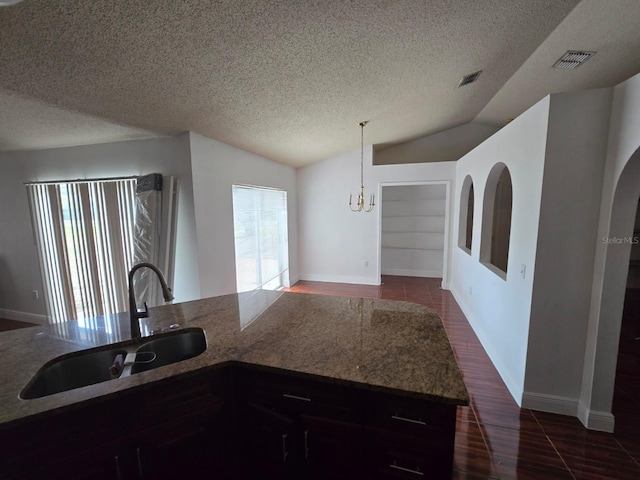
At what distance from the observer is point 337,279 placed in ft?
18.4

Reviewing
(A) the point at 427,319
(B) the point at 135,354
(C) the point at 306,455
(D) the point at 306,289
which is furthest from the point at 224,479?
(D) the point at 306,289

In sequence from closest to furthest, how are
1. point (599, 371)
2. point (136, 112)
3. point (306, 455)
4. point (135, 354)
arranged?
1. point (306, 455)
2. point (135, 354)
3. point (599, 371)
4. point (136, 112)

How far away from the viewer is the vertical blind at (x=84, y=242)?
292 centimetres

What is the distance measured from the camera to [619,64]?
9.34 ft

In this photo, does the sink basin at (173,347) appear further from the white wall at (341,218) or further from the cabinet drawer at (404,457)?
the white wall at (341,218)

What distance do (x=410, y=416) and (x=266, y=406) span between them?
0.61 meters

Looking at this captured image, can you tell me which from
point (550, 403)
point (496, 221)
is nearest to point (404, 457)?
point (550, 403)

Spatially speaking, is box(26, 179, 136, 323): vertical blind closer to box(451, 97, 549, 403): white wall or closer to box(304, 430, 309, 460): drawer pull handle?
box(304, 430, 309, 460): drawer pull handle

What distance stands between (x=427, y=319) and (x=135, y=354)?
5.10 ft

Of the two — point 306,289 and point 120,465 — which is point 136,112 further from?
point 306,289

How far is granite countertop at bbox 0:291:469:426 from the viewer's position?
975 millimetres

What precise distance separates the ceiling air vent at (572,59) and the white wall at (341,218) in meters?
2.09

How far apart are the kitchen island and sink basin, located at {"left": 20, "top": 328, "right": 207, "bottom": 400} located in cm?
5

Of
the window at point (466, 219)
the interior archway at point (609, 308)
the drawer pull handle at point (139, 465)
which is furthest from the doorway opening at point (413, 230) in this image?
the drawer pull handle at point (139, 465)
